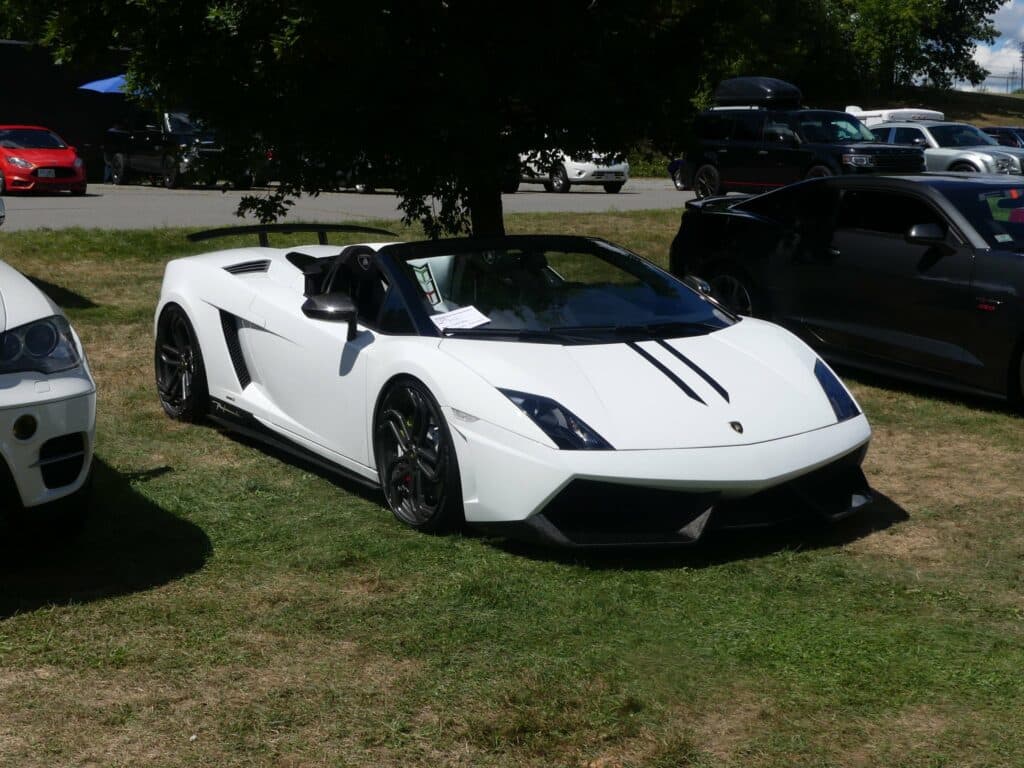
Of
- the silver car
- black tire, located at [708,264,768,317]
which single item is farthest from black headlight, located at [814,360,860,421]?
the silver car

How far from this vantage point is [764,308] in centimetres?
995

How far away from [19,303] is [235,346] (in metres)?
2.20

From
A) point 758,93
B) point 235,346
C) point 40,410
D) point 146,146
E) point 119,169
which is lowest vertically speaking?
point 119,169

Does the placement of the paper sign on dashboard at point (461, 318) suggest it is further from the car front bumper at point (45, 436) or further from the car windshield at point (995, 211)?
the car windshield at point (995, 211)

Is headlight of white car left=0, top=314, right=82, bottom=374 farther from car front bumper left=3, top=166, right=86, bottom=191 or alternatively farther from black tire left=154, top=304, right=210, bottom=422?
car front bumper left=3, top=166, right=86, bottom=191

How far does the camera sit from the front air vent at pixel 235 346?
7316 mm

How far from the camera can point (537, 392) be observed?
18.2ft

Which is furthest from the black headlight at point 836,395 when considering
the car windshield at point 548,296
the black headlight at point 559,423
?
the black headlight at point 559,423

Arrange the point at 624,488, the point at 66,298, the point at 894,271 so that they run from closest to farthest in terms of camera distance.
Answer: the point at 624,488, the point at 894,271, the point at 66,298

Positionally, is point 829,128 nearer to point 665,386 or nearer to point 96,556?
point 665,386

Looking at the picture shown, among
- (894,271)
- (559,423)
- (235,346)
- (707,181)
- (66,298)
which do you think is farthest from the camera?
(707,181)

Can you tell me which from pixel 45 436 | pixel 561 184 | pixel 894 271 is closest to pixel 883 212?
pixel 894 271

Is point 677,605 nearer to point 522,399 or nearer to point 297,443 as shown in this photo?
point 522,399

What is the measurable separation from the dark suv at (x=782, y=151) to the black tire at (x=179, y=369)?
14.9 meters
